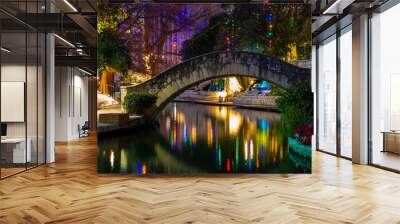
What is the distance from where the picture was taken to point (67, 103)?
14281mm

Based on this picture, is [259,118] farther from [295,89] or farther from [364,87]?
[364,87]

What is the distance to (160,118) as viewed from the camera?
662 centimetres

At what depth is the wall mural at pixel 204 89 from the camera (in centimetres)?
657

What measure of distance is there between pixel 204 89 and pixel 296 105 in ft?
5.08

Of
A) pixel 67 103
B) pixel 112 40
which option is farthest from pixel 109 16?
pixel 67 103

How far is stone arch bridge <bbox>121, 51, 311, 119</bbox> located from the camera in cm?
657

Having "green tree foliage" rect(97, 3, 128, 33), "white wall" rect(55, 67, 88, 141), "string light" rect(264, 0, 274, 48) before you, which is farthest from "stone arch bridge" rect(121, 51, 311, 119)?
"white wall" rect(55, 67, 88, 141)

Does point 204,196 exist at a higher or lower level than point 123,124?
lower

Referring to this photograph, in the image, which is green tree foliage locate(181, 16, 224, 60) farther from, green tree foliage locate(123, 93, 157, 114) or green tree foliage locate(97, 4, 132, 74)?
green tree foliage locate(97, 4, 132, 74)

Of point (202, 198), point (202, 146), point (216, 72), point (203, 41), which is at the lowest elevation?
point (202, 198)

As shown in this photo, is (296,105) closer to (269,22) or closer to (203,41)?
(269,22)

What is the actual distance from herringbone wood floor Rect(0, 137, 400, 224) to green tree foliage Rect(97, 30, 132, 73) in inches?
75.0

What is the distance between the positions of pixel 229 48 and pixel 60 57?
7.38m

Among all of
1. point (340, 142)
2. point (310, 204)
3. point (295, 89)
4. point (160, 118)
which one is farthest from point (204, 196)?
point (340, 142)
